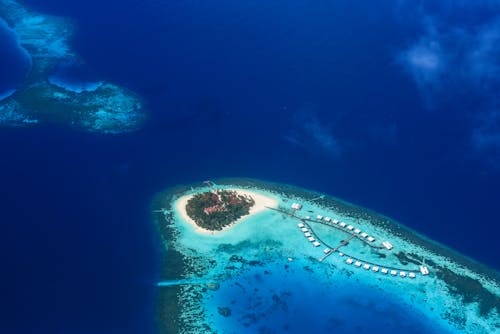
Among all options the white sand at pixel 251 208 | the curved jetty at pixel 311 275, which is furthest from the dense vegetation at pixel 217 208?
the curved jetty at pixel 311 275

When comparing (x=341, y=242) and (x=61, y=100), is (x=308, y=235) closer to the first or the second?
(x=341, y=242)

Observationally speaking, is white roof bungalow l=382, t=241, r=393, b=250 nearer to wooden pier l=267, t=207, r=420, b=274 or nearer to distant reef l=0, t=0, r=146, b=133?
wooden pier l=267, t=207, r=420, b=274

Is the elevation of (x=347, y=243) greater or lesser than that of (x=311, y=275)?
greater

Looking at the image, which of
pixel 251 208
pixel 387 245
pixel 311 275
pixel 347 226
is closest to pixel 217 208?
pixel 251 208

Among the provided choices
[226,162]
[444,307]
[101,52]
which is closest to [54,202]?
[226,162]

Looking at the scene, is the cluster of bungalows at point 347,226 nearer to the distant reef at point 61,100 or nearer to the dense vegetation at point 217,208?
the dense vegetation at point 217,208

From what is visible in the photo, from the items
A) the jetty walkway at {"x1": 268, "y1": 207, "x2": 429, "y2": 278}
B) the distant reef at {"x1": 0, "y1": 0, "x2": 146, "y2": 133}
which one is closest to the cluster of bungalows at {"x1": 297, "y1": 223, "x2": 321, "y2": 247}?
the jetty walkway at {"x1": 268, "y1": 207, "x2": 429, "y2": 278}

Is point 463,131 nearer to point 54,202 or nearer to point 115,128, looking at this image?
point 115,128
